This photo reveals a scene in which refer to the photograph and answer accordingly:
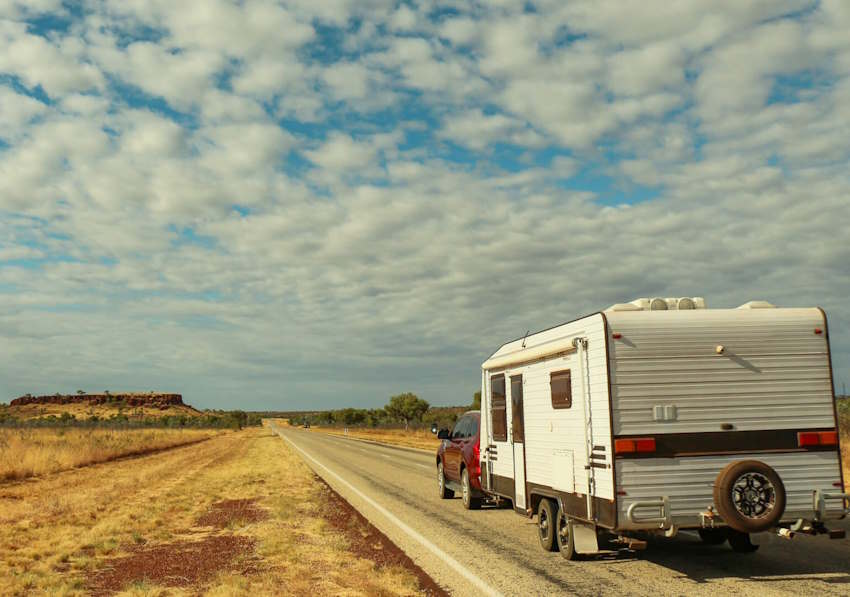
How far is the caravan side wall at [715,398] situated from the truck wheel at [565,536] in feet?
4.93

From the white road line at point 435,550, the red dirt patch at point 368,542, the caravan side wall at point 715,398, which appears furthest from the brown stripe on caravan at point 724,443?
the red dirt patch at point 368,542

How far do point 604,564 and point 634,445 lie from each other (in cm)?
206

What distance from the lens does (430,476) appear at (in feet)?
76.4

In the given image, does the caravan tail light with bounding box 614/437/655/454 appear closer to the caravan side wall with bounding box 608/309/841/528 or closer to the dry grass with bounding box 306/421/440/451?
the caravan side wall with bounding box 608/309/841/528

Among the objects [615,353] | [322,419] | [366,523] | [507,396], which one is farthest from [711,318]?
[322,419]

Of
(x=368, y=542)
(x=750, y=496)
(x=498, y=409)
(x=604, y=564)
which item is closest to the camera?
(x=750, y=496)

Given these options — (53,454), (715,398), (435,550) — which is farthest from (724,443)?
(53,454)

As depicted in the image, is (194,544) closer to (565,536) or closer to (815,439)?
(565,536)

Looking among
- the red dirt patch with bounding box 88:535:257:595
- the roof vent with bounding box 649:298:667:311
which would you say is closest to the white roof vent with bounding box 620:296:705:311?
the roof vent with bounding box 649:298:667:311

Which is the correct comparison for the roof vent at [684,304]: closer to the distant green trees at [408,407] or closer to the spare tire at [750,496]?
the spare tire at [750,496]

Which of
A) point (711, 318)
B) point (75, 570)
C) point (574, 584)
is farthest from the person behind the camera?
point (75, 570)

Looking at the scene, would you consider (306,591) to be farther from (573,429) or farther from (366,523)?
(366,523)

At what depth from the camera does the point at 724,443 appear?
8117mm

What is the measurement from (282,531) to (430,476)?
11420 millimetres
